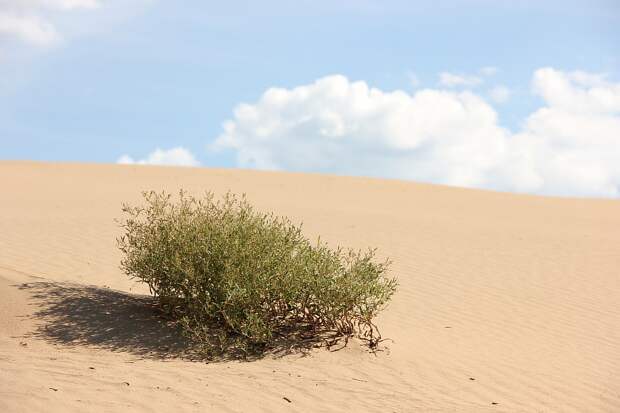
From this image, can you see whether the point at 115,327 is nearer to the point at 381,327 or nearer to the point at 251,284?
the point at 251,284

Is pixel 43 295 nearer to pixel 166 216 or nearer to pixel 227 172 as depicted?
pixel 166 216

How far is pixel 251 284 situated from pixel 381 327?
2.78m

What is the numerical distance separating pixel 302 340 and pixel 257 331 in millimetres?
747

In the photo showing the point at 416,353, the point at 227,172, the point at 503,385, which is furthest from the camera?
the point at 227,172

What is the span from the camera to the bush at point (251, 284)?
8453mm

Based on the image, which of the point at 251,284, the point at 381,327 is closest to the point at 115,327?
the point at 251,284

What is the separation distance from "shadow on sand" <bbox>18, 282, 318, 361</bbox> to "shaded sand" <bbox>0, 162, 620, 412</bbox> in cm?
3

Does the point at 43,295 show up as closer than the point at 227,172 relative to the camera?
Yes

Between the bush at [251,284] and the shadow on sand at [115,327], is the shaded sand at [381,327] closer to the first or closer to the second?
the shadow on sand at [115,327]

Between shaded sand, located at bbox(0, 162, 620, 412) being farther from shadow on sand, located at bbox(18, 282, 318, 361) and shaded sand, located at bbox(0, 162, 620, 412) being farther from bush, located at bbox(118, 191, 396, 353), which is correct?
bush, located at bbox(118, 191, 396, 353)

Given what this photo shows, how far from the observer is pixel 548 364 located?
9445 mm

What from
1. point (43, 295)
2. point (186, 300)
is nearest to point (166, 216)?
point (186, 300)

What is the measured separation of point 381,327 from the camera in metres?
10.5

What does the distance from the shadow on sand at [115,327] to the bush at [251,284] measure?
0.47 feet
